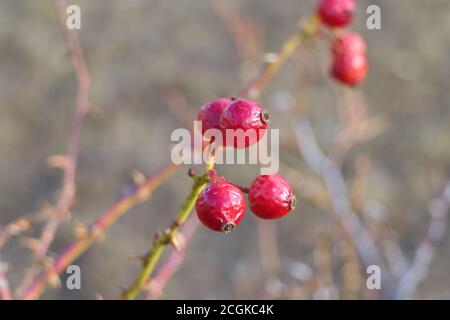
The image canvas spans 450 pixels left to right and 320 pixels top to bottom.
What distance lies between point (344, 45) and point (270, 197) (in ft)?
2.25

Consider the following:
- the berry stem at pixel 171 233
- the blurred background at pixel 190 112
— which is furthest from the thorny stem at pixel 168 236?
the blurred background at pixel 190 112

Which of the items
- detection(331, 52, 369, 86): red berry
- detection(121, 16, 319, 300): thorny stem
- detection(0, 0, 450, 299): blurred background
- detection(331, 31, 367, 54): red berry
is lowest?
detection(121, 16, 319, 300): thorny stem

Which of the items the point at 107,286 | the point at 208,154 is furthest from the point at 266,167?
the point at 107,286

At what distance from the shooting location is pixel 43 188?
3.01m

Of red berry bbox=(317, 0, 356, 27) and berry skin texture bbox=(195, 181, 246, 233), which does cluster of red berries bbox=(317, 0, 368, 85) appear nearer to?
red berry bbox=(317, 0, 356, 27)

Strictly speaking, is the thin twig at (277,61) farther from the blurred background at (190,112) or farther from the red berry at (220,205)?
the blurred background at (190,112)

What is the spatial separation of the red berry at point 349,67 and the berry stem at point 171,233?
2.31 ft

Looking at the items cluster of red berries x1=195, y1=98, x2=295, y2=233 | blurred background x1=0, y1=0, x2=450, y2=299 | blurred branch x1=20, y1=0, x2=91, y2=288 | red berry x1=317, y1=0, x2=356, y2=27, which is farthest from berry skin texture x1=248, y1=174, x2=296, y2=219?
→ blurred background x1=0, y1=0, x2=450, y2=299

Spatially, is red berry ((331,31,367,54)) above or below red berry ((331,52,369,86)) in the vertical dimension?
above

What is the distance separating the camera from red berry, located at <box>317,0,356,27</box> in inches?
51.1

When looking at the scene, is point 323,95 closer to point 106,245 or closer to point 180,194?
point 180,194

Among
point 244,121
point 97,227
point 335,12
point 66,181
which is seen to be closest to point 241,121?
point 244,121

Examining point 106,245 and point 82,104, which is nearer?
point 82,104
